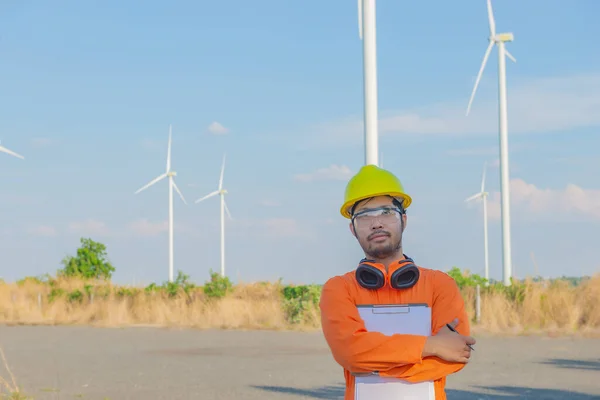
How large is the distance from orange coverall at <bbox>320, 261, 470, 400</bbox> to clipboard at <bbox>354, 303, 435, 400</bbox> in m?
0.03

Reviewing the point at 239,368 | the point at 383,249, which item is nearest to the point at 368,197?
the point at 383,249

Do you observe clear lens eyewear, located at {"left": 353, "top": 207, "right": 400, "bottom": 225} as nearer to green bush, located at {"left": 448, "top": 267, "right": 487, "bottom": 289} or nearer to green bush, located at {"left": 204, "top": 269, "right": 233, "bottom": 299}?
green bush, located at {"left": 448, "top": 267, "right": 487, "bottom": 289}

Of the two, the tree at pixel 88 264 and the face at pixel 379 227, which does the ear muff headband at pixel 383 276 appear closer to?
the face at pixel 379 227

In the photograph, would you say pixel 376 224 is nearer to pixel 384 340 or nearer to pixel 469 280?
pixel 384 340

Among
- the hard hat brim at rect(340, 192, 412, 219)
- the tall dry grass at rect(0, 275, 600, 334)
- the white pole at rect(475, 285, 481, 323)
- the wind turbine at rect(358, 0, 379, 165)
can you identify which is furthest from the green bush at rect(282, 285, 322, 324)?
the hard hat brim at rect(340, 192, 412, 219)

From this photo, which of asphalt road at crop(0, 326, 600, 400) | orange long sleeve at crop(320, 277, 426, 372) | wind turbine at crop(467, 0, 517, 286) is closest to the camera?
orange long sleeve at crop(320, 277, 426, 372)

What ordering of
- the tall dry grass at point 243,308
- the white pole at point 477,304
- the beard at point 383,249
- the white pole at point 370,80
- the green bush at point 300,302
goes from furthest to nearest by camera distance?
the green bush at point 300,302, the white pole at point 477,304, the tall dry grass at point 243,308, the white pole at point 370,80, the beard at point 383,249

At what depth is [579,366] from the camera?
1477cm

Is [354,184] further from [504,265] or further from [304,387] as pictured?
[504,265]

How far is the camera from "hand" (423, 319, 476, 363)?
3549 mm

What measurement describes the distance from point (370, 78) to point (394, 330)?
4.98 m

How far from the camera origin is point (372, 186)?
151 inches

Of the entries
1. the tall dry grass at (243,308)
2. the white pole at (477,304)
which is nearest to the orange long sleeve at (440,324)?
the tall dry grass at (243,308)

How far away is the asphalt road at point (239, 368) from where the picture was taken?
1181 centimetres
